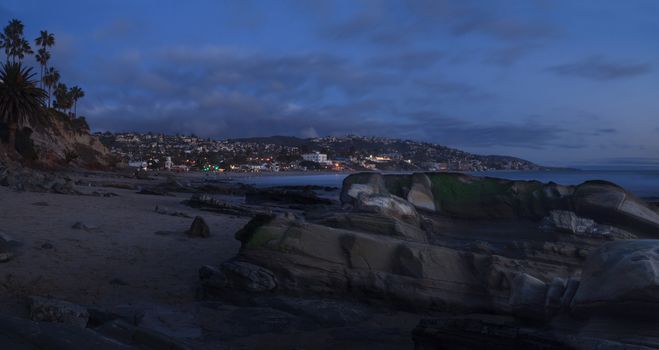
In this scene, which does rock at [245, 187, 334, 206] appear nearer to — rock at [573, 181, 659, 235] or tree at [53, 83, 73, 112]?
rock at [573, 181, 659, 235]

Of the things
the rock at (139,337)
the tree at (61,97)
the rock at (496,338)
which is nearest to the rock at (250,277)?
the rock at (496,338)

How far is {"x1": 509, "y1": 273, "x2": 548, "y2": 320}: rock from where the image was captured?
5.34 meters

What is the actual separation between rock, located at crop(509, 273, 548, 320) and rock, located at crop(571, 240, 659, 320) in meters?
0.52

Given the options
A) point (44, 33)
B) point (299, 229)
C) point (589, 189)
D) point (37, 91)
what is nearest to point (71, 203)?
point (299, 229)

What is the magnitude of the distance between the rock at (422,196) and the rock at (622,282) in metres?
5.86

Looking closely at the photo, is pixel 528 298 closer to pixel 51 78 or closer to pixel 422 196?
pixel 422 196

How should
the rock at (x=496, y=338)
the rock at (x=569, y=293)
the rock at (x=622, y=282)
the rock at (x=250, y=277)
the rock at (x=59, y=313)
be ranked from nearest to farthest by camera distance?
the rock at (x=496, y=338) < the rock at (x=622, y=282) < the rock at (x=59, y=313) < the rock at (x=569, y=293) < the rock at (x=250, y=277)

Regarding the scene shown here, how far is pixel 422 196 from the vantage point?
11.0 metres

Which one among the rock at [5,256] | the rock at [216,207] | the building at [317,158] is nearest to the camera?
the rock at [5,256]

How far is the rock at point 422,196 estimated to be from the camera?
429 inches

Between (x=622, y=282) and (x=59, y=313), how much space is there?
528 centimetres

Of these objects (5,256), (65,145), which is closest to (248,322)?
(5,256)

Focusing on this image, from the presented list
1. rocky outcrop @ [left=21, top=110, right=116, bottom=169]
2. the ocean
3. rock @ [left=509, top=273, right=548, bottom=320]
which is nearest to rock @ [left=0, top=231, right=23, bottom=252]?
rock @ [left=509, top=273, right=548, bottom=320]

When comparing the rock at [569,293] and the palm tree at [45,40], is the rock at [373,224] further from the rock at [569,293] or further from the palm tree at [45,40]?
the palm tree at [45,40]
